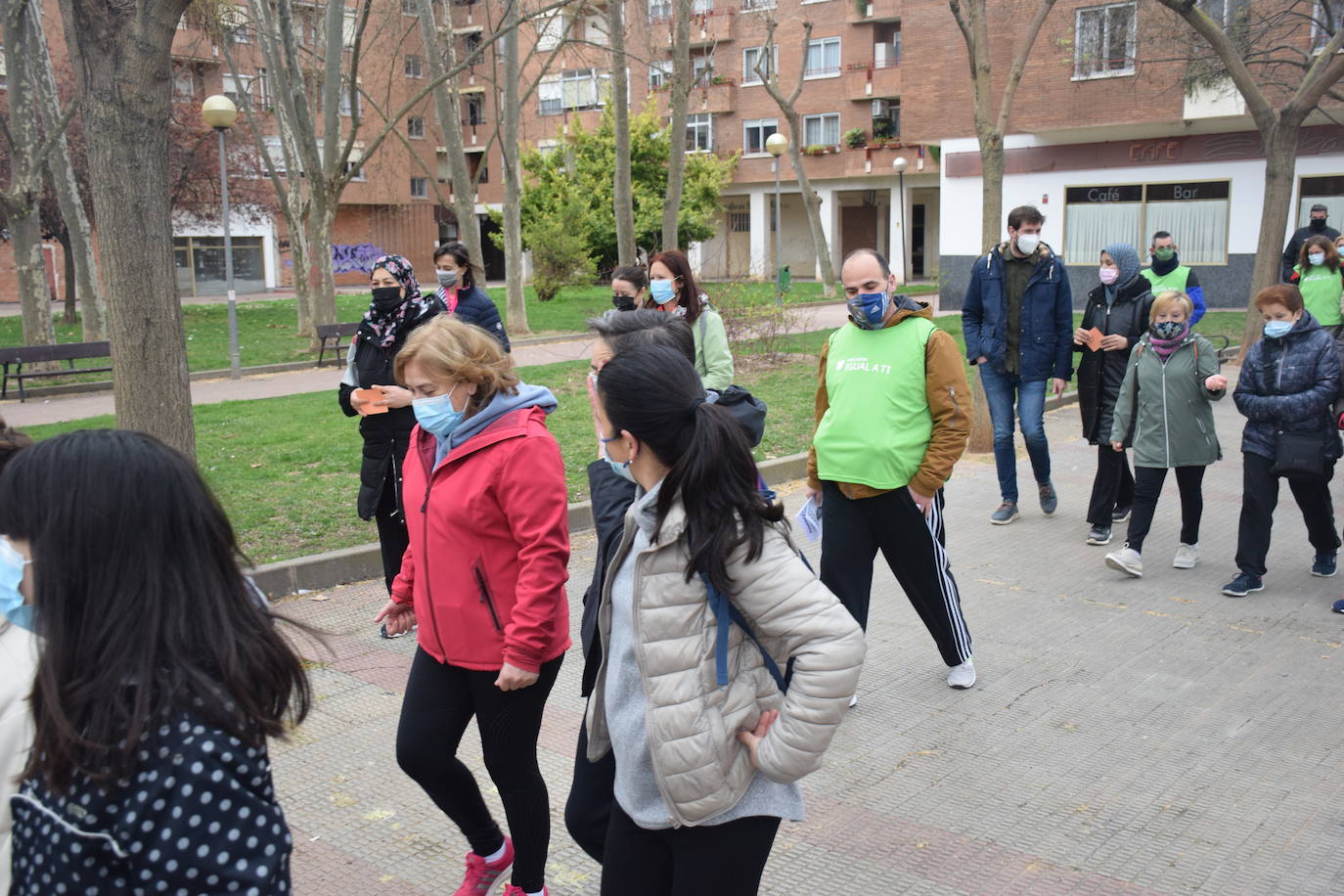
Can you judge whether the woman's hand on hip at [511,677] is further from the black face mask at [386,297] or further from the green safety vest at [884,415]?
the black face mask at [386,297]

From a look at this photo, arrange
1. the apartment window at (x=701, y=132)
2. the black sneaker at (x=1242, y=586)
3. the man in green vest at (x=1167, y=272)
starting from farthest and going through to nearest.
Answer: the apartment window at (x=701, y=132) → the man in green vest at (x=1167, y=272) → the black sneaker at (x=1242, y=586)

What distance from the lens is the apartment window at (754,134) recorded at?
48.6 metres

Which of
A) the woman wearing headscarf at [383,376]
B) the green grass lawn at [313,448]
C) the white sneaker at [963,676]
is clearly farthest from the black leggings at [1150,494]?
the woman wearing headscarf at [383,376]

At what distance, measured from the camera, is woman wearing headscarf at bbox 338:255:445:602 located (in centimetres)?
575

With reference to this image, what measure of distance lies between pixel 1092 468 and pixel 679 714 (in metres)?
8.77

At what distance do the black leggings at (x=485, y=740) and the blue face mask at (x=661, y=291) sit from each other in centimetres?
307

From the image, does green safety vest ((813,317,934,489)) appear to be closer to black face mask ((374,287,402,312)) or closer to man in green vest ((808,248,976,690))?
man in green vest ((808,248,976,690))

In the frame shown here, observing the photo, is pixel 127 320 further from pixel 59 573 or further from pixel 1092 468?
pixel 1092 468

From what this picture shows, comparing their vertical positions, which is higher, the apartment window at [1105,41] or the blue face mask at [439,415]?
the apartment window at [1105,41]

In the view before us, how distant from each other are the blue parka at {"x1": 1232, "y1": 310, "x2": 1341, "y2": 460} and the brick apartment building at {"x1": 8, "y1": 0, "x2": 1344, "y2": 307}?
1203cm

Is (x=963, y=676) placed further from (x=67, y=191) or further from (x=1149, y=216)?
(x=1149, y=216)

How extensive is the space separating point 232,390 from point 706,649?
1547 cm

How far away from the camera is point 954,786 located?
443 cm

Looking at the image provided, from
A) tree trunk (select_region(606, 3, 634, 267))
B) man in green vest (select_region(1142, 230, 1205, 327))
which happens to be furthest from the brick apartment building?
man in green vest (select_region(1142, 230, 1205, 327))
